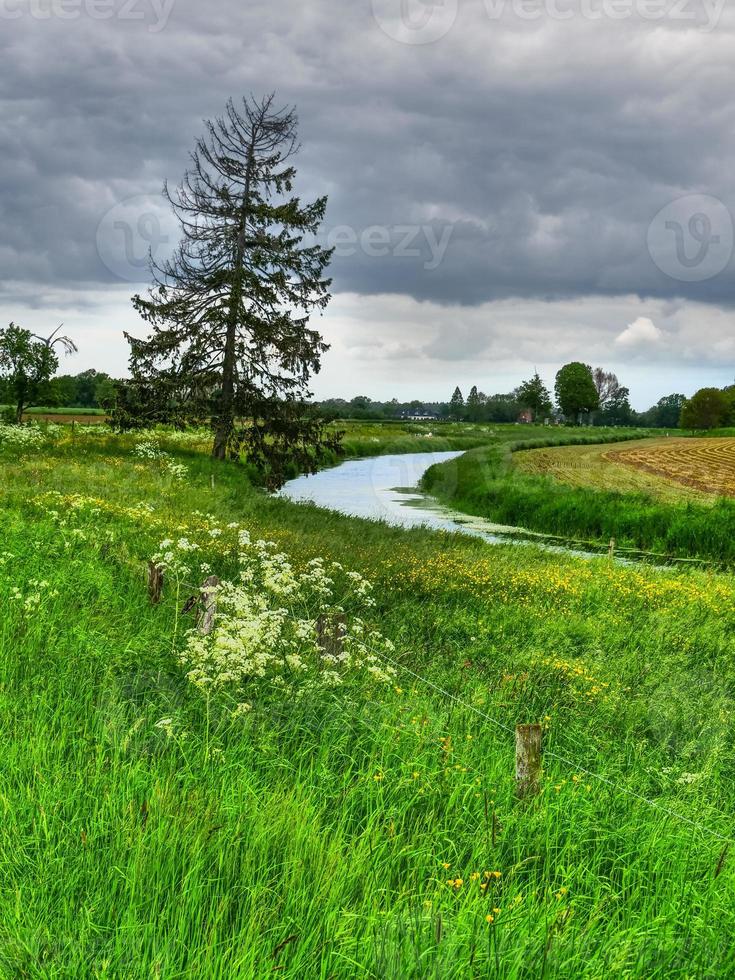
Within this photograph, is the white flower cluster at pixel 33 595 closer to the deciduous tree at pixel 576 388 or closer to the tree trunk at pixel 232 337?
the tree trunk at pixel 232 337

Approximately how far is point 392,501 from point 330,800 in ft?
96.6

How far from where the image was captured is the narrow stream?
24.7 metres

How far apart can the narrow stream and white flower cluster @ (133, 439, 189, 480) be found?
15.3 feet

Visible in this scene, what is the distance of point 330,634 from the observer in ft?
22.8

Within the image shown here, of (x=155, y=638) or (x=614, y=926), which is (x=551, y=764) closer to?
(x=614, y=926)

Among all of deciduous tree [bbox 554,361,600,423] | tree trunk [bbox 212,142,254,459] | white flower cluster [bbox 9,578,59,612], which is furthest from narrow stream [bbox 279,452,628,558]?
deciduous tree [bbox 554,361,600,423]

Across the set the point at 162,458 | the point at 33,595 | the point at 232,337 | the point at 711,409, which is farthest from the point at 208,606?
the point at 711,409

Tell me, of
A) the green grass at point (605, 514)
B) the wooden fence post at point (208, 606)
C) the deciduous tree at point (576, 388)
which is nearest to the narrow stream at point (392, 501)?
the green grass at point (605, 514)

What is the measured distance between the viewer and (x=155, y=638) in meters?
7.37

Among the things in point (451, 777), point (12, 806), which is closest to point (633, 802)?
point (451, 777)

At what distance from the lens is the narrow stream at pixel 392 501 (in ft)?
81.0

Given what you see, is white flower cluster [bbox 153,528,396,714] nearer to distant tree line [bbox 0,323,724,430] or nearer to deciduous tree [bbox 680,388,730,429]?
distant tree line [bbox 0,323,724,430]

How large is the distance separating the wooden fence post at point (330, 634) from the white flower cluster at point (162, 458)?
52.8 ft

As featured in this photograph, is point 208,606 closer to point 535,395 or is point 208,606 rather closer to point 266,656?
point 266,656
